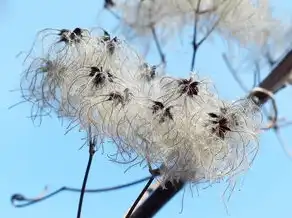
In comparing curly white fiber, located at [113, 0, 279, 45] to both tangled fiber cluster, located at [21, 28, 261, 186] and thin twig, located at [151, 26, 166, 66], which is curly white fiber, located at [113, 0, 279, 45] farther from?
tangled fiber cluster, located at [21, 28, 261, 186]

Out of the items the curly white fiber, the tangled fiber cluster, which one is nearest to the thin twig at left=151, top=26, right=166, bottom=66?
the curly white fiber

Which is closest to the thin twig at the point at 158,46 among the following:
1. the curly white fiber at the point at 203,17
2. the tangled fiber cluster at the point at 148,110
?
the curly white fiber at the point at 203,17

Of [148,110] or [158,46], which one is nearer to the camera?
[148,110]

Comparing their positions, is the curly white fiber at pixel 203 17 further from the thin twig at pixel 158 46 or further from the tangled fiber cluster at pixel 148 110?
the tangled fiber cluster at pixel 148 110

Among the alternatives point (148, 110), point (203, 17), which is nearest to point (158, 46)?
point (203, 17)

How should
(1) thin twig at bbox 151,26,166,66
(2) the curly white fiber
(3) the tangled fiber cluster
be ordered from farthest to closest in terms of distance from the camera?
(2) the curly white fiber < (1) thin twig at bbox 151,26,166,66 < (3) the tangled fiber cluster

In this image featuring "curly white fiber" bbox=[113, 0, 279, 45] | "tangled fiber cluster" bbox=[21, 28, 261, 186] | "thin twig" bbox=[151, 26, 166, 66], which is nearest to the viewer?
"tangled fiber cluster" bbox=[21, 28, 261, 186]

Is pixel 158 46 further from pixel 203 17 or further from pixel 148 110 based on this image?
pixel 148 110
